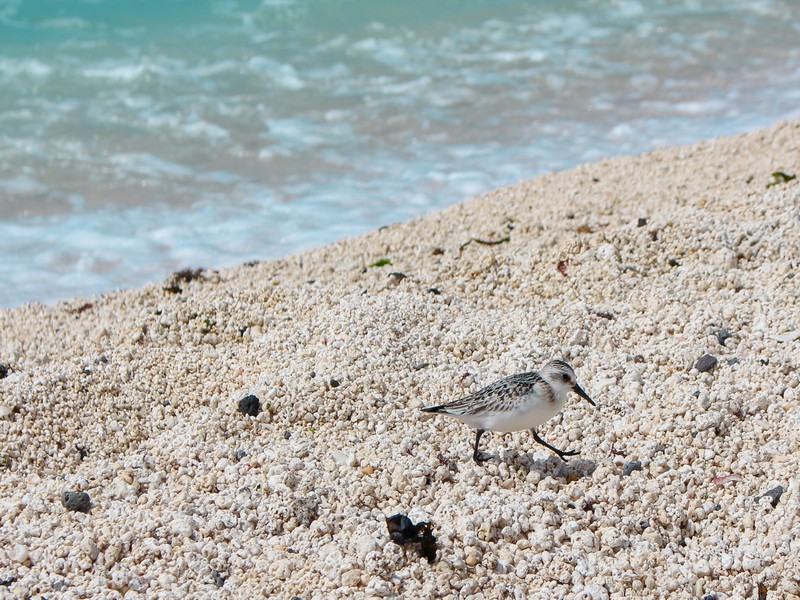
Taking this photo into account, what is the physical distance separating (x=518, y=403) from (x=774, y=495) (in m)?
1.04

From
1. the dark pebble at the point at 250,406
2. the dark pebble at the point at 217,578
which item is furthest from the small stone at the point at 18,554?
the dark pebble at the point at 250,406

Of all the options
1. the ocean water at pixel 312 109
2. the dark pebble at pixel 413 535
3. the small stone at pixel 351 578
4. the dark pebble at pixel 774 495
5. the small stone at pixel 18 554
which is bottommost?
the dark pebble at pixel 774 495

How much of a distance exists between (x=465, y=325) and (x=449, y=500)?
1.43 meters

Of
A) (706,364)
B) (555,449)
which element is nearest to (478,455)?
(555,449)

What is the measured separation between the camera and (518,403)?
3.58 meters

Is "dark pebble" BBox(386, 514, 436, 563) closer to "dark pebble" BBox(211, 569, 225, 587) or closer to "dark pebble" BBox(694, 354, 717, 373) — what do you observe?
"dark pebble" BBox(211, 569, 225, 587)

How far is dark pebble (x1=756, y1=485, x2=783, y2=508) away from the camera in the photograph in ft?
11.5

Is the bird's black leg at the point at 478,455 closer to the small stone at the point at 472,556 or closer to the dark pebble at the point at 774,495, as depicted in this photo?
the small stone at the point at 472,556

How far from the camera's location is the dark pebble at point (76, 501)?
3.68 meters

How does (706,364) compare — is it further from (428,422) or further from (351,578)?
(351,578)

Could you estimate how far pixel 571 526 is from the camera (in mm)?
3451

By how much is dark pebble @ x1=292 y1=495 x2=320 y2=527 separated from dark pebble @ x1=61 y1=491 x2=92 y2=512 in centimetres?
85

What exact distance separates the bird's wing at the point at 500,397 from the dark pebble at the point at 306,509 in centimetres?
64

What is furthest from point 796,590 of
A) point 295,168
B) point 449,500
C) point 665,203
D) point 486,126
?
point 486,126
